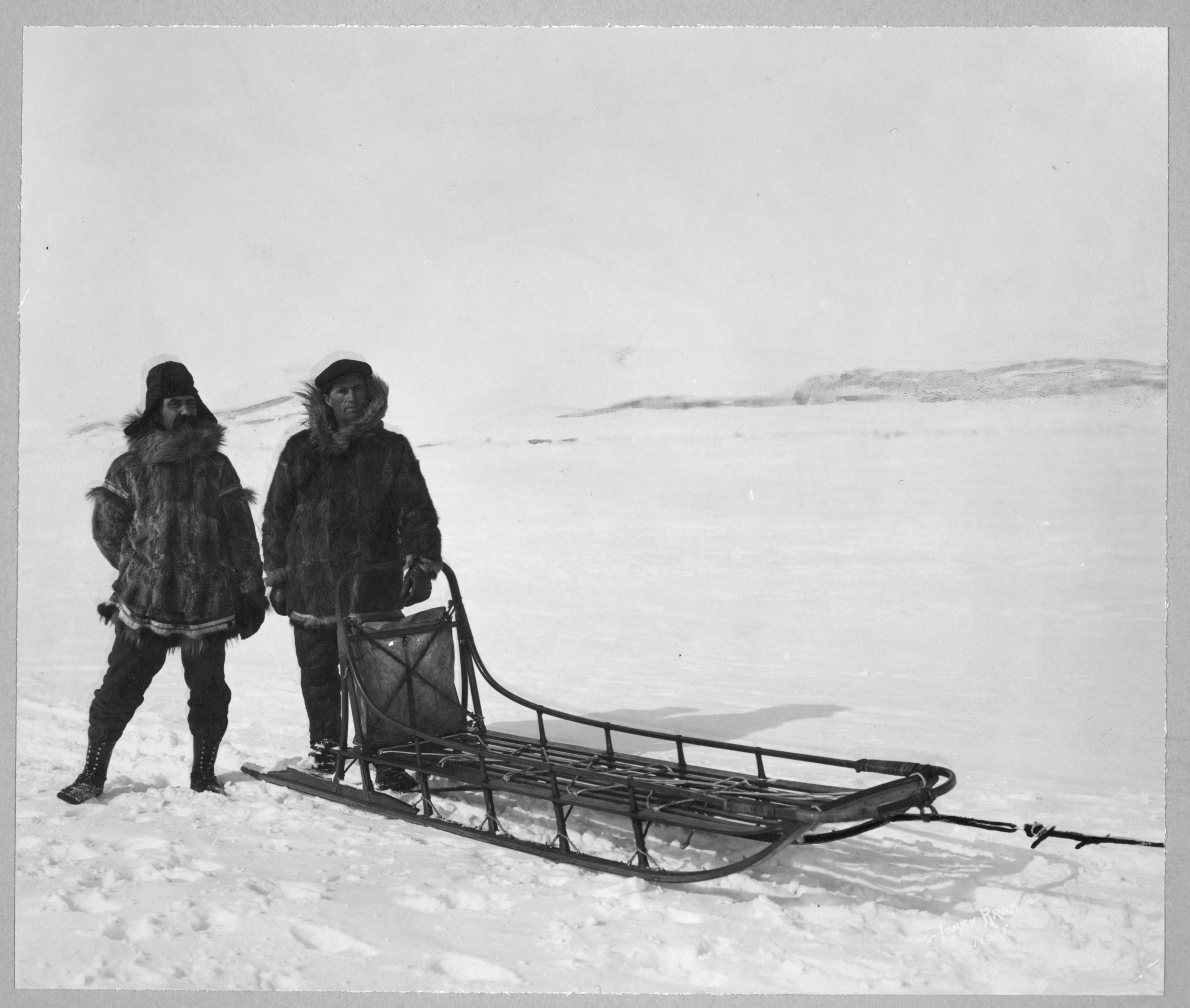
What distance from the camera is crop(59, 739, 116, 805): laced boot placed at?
12.3 ft

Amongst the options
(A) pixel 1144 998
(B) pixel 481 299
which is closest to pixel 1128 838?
(A) pixel 1144 998

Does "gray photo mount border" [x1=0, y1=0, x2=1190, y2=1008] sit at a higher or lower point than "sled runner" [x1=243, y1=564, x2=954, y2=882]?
higher

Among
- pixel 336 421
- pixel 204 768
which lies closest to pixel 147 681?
pixel 204 768

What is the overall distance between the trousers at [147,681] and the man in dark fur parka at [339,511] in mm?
301

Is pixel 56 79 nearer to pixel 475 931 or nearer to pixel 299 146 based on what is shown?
pixel 299 146

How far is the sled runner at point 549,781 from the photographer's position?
9.69 ft

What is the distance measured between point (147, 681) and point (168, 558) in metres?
0.41

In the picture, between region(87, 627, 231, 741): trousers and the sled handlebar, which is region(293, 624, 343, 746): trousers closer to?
the sled handlebar

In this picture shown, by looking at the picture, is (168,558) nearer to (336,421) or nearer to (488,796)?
(336,421)

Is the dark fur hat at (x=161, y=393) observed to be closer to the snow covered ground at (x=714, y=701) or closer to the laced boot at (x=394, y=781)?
the snow covered ground at (x=714, y=701)

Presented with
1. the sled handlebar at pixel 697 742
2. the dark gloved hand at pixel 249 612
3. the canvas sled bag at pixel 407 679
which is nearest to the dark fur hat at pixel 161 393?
the dark gloved hand at pixel 249 612

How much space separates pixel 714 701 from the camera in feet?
14.8

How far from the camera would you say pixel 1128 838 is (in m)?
3.53

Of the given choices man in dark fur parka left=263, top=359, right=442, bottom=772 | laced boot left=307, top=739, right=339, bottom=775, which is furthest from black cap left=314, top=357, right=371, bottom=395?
laced boot left=307, top=739, right=339, bottom=775
